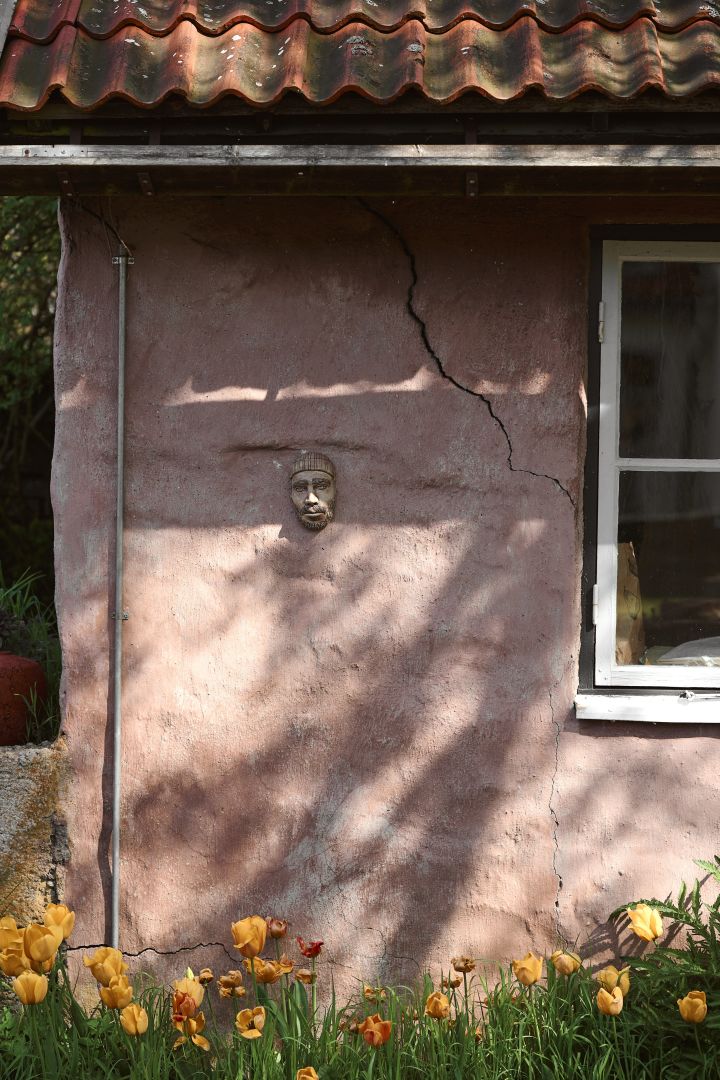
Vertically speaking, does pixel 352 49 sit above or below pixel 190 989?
above

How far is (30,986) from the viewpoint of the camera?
8.85ft

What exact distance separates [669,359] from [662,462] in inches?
12.9

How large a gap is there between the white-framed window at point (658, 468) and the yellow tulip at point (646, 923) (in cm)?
65

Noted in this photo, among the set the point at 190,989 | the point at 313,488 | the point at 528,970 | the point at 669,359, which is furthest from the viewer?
the point at 669,359

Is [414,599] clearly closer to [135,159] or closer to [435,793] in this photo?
[435,793]

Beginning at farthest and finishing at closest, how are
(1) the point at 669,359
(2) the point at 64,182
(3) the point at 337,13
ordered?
(1) the point at 669,359, (3) the point at 337,13, (2) the point at 64,182

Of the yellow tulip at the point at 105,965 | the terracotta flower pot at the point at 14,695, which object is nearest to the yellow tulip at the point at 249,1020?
the yellow tulip at the point at 105,965

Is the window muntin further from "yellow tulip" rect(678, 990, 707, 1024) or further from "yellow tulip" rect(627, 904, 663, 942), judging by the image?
"yellow tulip" rect(678, 990, 707, 1024)

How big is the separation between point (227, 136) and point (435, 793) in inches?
78.5

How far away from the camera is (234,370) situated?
3.37m

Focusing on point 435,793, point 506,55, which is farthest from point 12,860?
point 506,55

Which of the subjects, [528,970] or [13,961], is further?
[528,970]

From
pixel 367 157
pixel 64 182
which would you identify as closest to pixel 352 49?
pixel 367 157

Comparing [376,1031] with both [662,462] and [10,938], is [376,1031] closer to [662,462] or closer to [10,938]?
[10,938]
